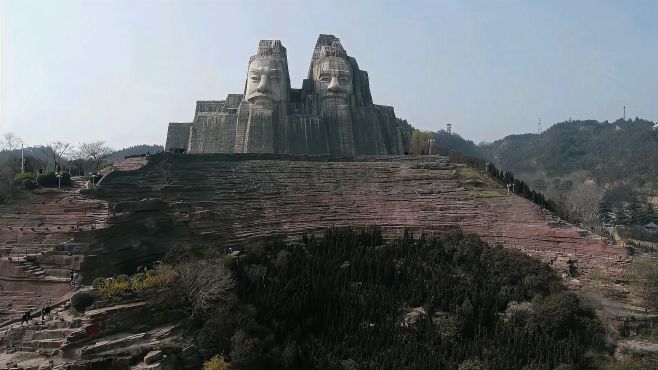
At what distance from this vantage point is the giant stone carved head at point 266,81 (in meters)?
35.1

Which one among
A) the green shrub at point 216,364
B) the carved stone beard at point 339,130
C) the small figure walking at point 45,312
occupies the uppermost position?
the carved stone beard at point 339,130

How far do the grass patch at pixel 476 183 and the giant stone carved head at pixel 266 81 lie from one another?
471 inches

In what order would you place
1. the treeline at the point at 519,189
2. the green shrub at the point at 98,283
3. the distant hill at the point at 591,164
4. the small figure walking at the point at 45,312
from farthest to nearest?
the distant hill at the point at 591,164, the treeline at the point at 519,189, the green shrub at the point at 98,283, the small figure walking at the point at 45,312

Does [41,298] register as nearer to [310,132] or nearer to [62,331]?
[62,331]

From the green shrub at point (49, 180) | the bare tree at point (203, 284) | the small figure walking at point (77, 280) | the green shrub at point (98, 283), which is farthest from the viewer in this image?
the green shrub at point (49, 180)

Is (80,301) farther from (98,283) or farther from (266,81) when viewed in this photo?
(266,81)

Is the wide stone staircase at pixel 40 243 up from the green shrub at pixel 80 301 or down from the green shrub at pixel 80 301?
up

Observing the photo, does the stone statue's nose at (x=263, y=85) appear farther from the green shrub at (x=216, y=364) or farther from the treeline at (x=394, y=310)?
the green shrub at (x=216, y=364)

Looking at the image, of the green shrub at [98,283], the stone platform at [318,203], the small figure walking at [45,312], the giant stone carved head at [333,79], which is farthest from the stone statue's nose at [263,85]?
the small figure walking at [45,312]

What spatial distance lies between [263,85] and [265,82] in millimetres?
245

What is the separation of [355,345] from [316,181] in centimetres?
1272

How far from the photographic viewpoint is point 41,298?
62.0 ft

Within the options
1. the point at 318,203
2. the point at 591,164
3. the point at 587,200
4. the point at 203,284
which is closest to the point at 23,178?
the point at 203,284

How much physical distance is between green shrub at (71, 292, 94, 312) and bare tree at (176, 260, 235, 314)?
2.91 metres
